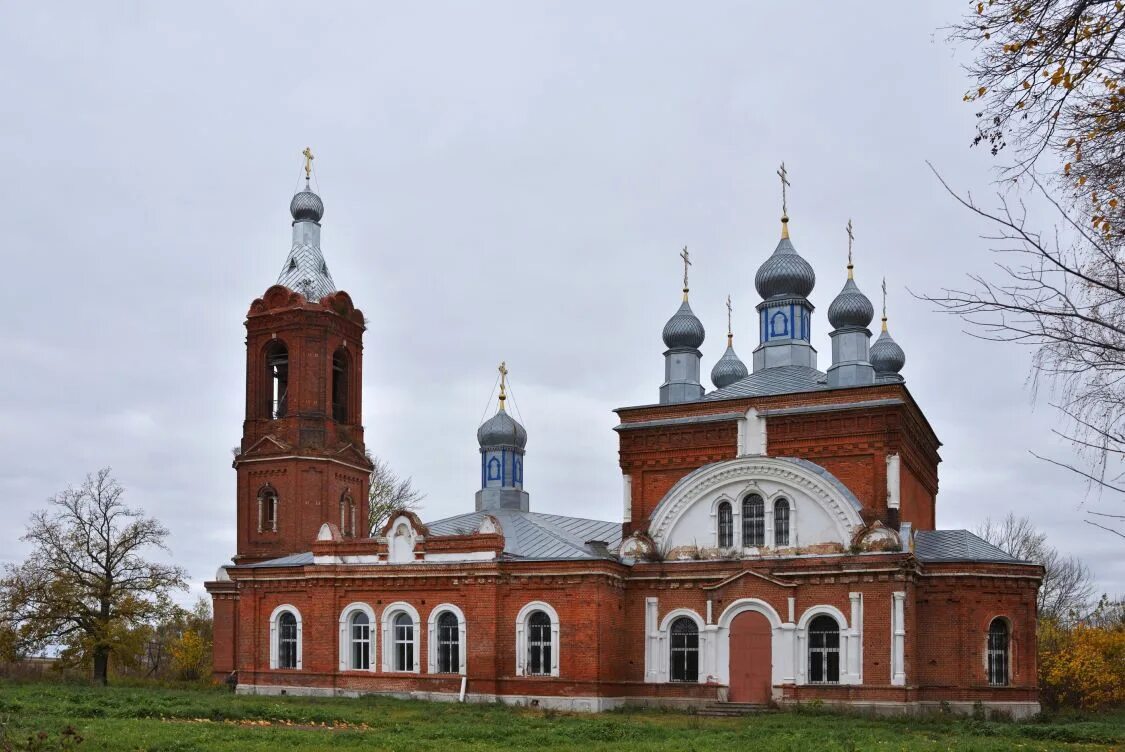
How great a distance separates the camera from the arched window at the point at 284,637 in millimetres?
29672

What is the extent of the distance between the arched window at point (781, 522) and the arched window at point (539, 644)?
550 centimetres

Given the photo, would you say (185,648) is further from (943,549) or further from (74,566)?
(943,549)

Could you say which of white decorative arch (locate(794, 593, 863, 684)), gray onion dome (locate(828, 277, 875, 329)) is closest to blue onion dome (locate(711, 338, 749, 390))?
gray onion dome (locate(828, 277, 875, 329))

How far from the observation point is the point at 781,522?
26188 millimetres

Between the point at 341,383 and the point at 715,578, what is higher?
the point at 341,383

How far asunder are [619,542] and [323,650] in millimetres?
7808

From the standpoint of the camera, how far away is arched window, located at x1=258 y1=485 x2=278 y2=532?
33125 millimetres

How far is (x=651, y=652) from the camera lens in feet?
88.1

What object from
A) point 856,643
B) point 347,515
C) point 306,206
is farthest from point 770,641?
point 306,206

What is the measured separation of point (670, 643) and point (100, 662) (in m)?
18.7

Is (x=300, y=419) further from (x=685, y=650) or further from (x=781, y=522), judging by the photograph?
(x=781, y=522)

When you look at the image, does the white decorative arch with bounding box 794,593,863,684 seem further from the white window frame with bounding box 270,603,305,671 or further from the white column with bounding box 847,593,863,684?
the white window frame with bounding box 270,603,305,671

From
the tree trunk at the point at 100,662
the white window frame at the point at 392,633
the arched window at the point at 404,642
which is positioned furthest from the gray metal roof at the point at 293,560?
the tree trunk at the point at 100,662

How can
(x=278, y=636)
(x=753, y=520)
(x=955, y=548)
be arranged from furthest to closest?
(x=278, y=636) < (x=753, y=520) < (x=955, y=548)
